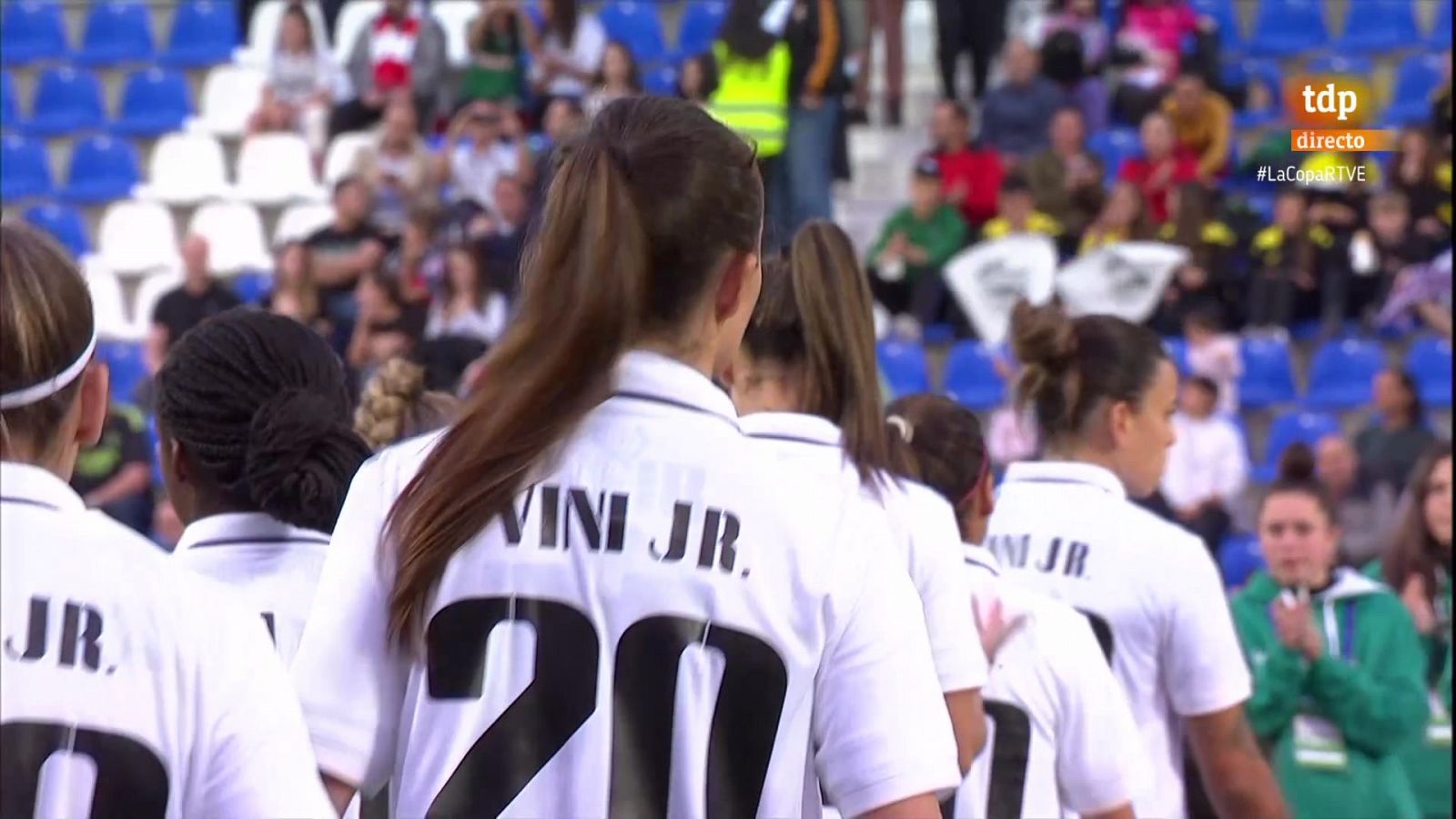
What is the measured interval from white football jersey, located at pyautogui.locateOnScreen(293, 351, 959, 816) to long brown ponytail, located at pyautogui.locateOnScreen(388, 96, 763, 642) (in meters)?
0.03

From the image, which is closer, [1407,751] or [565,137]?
[565,137]

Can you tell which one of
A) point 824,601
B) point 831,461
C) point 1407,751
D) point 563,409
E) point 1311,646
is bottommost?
point 1407,751

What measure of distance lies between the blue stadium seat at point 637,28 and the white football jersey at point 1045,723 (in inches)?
451

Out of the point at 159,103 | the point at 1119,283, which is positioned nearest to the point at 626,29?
the point at 159,103

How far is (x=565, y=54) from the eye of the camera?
1418cm

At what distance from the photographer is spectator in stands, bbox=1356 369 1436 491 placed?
10344 millimetres

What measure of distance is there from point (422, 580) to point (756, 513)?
33 cm

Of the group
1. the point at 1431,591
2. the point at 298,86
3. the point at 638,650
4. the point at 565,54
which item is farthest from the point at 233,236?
the point at 638,650

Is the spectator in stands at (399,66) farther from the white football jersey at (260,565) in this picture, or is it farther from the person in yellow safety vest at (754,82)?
the white football jersey at (260,565)

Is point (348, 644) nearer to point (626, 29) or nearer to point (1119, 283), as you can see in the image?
point (1119, 283)

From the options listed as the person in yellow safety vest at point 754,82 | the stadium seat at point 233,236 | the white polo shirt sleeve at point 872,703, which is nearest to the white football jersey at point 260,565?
the white polo shirt sleeve at point 872,703

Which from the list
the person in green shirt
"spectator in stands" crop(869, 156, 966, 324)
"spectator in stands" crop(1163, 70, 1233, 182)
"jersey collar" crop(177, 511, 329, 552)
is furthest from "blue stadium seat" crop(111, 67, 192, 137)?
"jersey collar" crop(177, 511, 329, 552)

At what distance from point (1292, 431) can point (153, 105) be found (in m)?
7.74

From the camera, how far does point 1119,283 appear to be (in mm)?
11562
